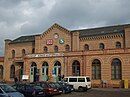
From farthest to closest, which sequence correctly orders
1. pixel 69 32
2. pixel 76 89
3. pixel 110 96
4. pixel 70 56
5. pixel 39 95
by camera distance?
pixel 69 32 → pixel 70 56 → pixel 76 89 → pixel 110 96 → pixel 39 95

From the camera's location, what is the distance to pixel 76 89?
34312 millimetres

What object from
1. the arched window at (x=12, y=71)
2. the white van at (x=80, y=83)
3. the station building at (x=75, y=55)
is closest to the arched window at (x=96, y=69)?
the station building at (x=75, y=55)

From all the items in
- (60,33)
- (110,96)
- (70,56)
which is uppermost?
(60,33)

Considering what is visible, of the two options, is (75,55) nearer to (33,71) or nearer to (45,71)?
(45,71)

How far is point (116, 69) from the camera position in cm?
3984

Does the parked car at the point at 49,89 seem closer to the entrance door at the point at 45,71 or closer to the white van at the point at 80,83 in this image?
the white van at the point at 80,83

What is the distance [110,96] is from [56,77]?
19.4m

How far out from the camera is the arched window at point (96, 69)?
4141 centimetres

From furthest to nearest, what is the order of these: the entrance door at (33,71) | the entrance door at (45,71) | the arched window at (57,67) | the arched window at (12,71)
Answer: the arched window at (12,71) → the entrance door at (33,71) → the entrance door at (45,71) → the arched window at (57,67)

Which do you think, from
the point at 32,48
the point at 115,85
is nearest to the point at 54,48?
the point at 32,48

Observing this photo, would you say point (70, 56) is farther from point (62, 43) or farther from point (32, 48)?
point (32, 48)

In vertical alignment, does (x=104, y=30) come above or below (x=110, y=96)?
above

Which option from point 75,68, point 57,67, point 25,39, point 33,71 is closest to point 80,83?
point 75,68

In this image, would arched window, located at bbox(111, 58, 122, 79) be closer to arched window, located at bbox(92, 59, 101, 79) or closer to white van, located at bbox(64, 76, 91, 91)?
arched window, located at bbox(92, 59, 101, 79)
